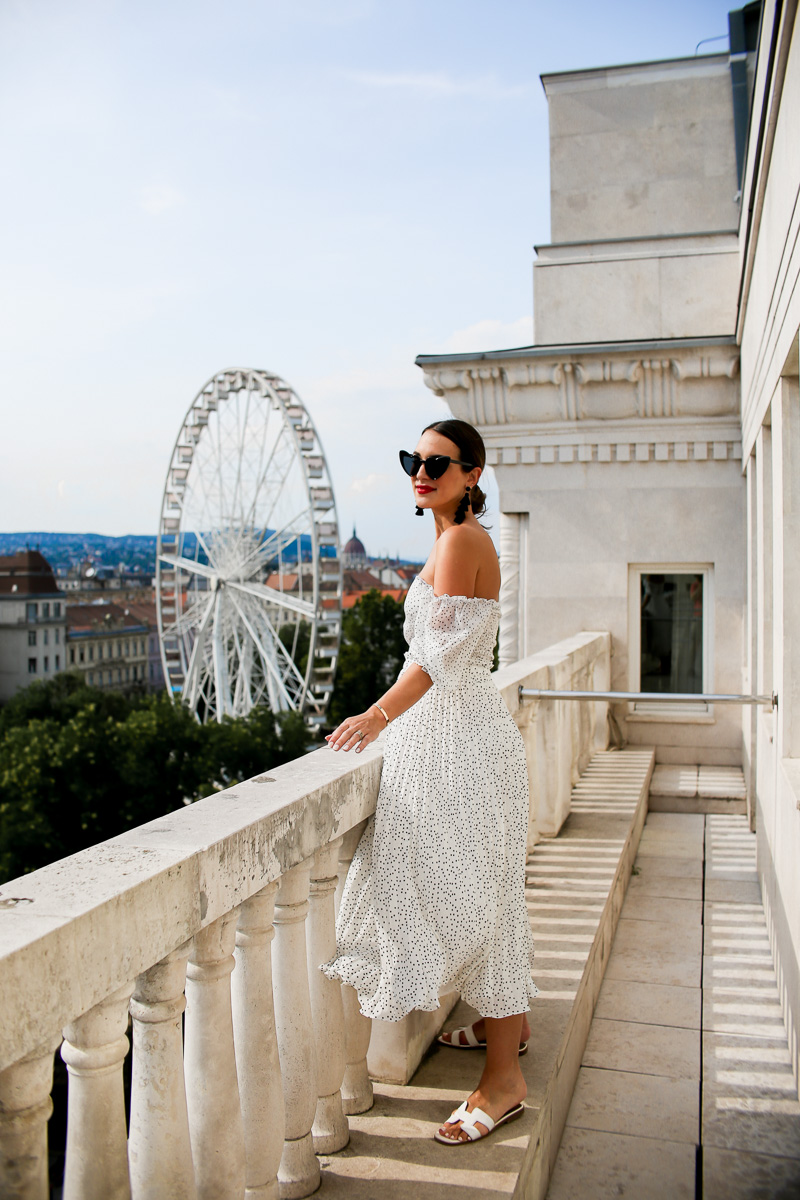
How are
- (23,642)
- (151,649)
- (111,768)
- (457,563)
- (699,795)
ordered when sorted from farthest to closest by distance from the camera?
(151,649), (23,642), (111,768), (699,795), (457,563)

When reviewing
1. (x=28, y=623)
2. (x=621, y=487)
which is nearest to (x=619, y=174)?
(x=621, y=487)

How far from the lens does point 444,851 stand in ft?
7.04

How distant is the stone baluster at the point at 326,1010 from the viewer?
204cm

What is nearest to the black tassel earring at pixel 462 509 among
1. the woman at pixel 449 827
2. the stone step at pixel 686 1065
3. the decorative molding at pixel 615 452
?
the woman at pixel 449 827

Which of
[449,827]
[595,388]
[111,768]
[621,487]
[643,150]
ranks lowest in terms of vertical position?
[111,768]

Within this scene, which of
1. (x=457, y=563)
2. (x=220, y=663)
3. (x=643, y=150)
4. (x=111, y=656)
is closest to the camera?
(x=457, y=563)

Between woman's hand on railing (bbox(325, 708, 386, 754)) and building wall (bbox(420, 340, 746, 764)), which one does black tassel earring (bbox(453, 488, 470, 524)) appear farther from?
building wall (bbox(420, 340, 746, 764))

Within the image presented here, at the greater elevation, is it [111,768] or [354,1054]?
[354,1054]

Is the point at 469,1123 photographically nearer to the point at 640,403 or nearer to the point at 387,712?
the point at 387,712

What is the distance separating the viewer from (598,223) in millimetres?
8523

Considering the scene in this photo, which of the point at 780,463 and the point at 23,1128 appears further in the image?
the point at 780,463

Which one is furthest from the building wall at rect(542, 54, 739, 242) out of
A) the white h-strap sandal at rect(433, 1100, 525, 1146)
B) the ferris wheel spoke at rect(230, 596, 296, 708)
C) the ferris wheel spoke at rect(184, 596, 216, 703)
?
the ferris wheel spoke at rect(184, 596, 216, 703)

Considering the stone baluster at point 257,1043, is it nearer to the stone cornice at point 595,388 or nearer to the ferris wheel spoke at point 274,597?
the stone cornice at point 595,388

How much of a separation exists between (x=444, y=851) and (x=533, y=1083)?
0.69 meters
